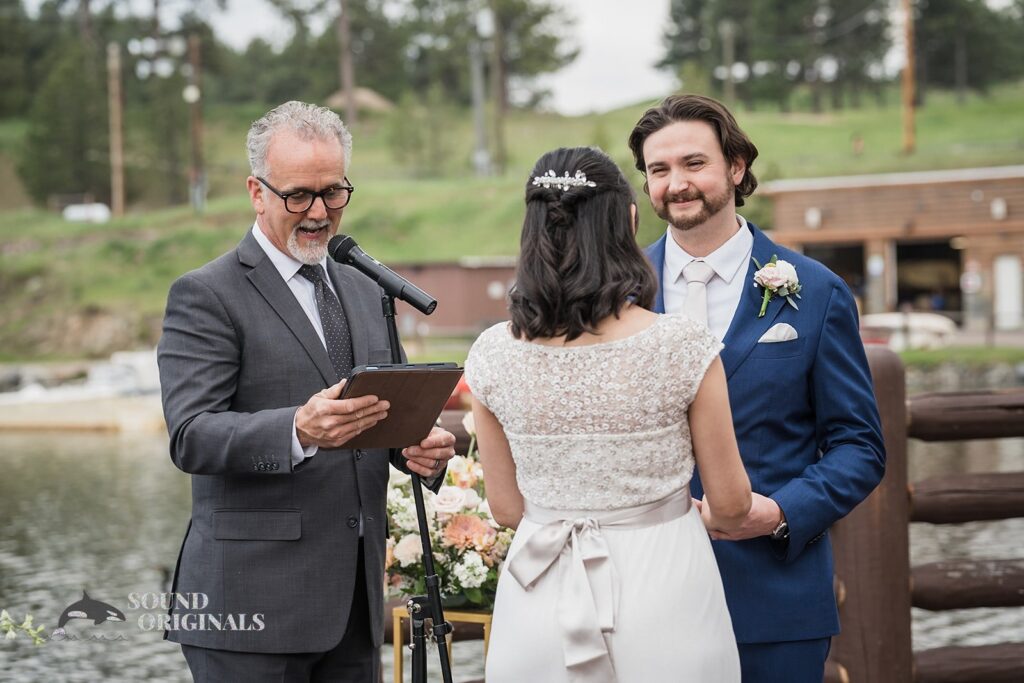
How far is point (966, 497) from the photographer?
5.30 metres

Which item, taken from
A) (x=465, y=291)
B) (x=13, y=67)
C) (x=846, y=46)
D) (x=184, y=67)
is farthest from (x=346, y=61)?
(x=465, y=291)

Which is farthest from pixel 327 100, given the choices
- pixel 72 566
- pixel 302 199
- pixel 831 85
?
pixel 302 199

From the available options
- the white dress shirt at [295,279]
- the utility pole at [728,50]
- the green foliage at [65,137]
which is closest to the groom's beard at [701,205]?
the white dress shirt at [295,279]

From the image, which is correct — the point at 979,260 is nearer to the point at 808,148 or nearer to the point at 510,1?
the point at 808,148

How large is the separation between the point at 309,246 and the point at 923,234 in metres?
36.2

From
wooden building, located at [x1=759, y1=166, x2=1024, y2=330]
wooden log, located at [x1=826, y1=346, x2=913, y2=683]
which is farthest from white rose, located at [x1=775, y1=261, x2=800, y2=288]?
wooden building, located at [x1=759, y1=166, x2=1024, y2=330]

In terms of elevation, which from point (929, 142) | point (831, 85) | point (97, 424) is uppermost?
point (831, 85)

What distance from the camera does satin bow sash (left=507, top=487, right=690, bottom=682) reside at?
8.56 ft

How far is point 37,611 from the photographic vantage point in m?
10.1

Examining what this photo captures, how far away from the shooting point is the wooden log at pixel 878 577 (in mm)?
4820

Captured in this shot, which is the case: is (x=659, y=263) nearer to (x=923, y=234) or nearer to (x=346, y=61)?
(x=923, y=234)

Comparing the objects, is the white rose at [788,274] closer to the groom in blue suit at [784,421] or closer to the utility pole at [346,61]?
the groom in blue suit at [784,421]

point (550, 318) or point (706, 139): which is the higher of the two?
point (706, 139)

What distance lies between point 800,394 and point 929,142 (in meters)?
55.8
